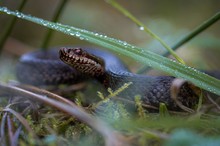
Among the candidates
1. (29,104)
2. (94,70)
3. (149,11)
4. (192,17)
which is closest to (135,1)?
(149,11)

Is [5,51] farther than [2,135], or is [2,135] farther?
[5,51]

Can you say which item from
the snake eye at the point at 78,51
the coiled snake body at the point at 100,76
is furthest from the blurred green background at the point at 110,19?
the snake eye at the point at 78,51

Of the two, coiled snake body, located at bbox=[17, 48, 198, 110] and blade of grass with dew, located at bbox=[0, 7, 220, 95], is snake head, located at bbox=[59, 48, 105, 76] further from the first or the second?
blade of grass with dew, located at bbox=[0, 7, 220, 95]

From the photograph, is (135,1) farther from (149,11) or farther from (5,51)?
(5,51)

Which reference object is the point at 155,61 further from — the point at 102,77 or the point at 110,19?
the point at 110,19

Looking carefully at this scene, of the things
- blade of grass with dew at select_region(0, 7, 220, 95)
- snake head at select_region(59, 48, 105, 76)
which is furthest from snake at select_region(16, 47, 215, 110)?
blade of grass with dew at select_region(0, 7, 220, 95)

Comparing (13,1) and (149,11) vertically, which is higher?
(149,11)

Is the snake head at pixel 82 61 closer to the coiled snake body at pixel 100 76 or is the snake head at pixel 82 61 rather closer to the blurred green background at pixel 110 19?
the coiled snake body at pixel 100 76
